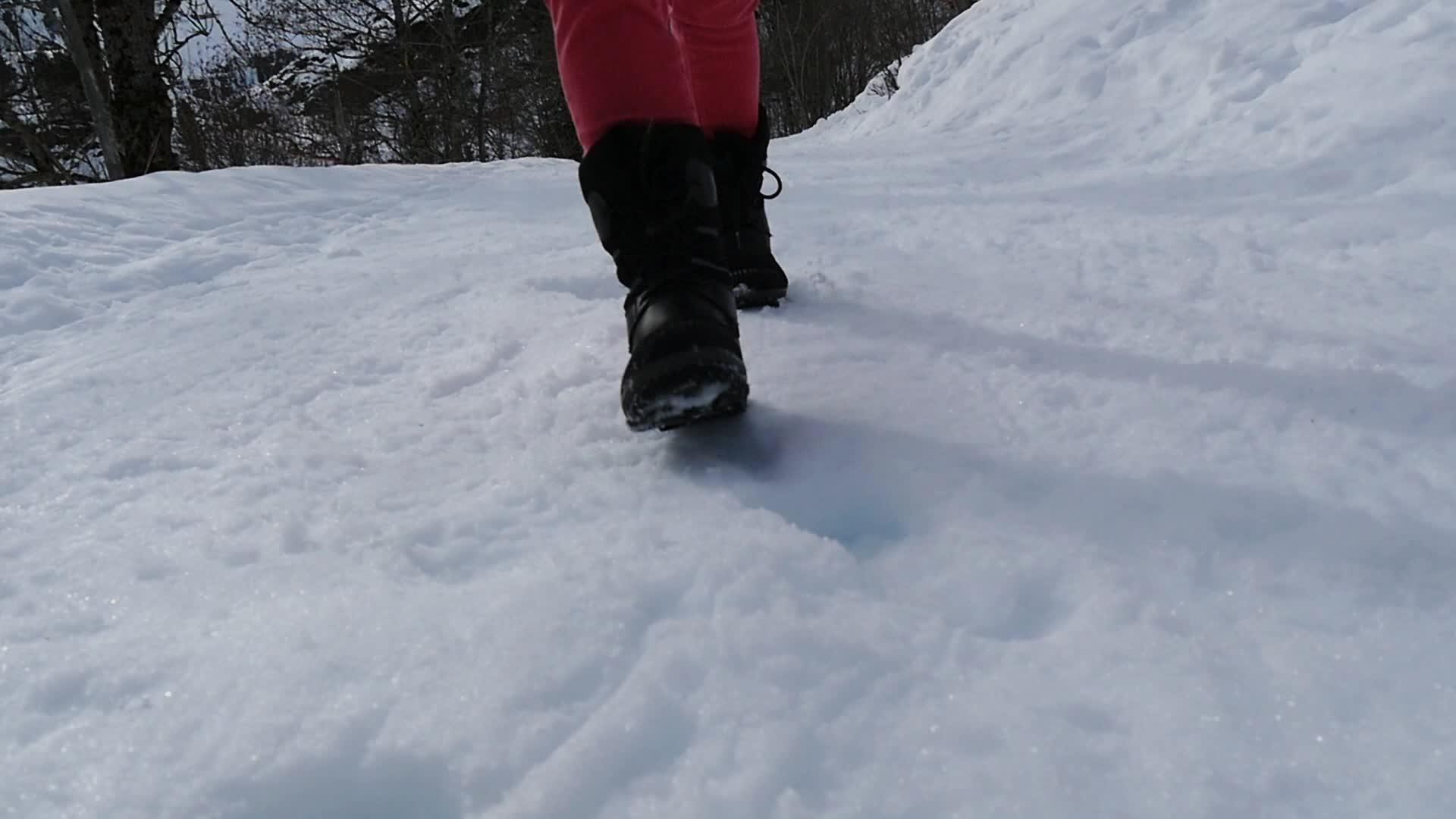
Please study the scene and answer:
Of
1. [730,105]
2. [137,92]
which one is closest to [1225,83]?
[730,105]

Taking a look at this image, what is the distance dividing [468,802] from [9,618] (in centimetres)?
35

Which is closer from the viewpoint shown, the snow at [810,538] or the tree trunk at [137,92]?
the snow at [810,538]

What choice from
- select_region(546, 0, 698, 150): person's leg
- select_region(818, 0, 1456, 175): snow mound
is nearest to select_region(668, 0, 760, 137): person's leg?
select_region(546, 0, 698, 150): person's leg

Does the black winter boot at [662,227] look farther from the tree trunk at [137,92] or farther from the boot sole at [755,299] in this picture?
the tree trunk at [137,92]

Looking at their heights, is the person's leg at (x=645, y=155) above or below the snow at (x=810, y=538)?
above

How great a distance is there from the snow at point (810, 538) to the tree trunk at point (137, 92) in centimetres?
462

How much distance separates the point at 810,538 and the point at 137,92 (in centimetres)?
577

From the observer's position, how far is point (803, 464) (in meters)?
0.60

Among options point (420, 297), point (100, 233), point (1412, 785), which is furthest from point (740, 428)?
point (100, 233)

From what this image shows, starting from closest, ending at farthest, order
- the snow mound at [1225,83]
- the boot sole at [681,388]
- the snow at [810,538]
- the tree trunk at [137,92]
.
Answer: the snow at [810,538] → the boot sole at [681,388] → the snow mound at [1225,83] → the tree trunk at [137,92]

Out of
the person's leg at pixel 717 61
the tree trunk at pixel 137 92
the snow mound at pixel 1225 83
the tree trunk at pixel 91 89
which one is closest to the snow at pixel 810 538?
the snow mound at pixel 1225 83

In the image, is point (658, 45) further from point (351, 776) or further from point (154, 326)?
point (154, 326)

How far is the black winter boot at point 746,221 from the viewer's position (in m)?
0.95

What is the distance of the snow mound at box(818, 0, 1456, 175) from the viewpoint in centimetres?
116
